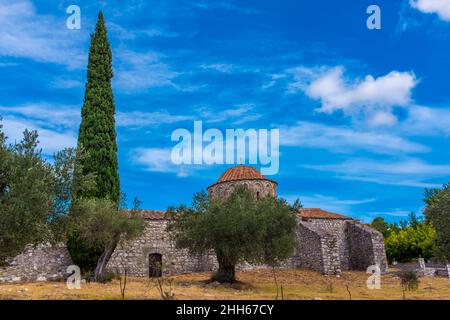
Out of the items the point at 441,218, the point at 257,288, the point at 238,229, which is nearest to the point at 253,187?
the point at 257,288

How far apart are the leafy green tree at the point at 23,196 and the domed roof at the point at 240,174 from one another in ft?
80.9

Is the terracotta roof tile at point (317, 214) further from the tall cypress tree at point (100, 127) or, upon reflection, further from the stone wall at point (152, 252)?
the tall cypress tree at point (100, 127)

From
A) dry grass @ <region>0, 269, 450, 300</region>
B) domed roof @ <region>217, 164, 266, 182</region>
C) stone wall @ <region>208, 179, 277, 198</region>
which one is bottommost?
dry grass @ <region>0, 269, 450, 300</region>

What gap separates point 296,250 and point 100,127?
20260 mm

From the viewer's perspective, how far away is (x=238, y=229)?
22797mm

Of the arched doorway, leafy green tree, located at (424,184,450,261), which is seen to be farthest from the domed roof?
leafy green tree, located at (424,184,450,261)

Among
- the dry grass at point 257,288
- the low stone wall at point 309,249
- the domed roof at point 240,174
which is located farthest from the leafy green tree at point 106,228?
the low stone wall at point 309,249

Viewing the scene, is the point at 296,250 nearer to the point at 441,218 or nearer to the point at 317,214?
the point at 317,214

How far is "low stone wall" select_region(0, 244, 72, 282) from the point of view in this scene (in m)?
27.5

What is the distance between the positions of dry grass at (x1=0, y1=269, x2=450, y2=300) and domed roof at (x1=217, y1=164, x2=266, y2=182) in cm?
931

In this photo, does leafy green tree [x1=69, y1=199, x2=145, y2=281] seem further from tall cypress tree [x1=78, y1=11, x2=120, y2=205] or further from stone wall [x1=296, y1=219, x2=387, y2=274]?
stone wall [x1=296, y1=219, x2=387, y2=274]

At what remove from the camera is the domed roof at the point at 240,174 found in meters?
39.1
